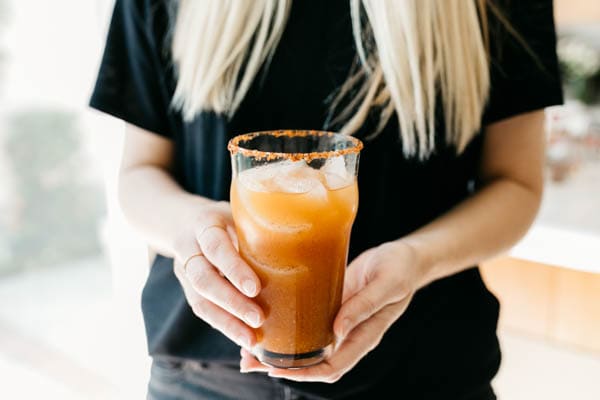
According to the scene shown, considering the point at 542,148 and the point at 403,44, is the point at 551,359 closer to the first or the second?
the point at 542,148

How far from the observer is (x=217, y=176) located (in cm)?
94

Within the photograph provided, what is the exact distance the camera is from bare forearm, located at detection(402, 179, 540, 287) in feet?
2.70

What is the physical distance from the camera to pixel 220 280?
2.15 ft

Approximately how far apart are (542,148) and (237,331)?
2.11ft

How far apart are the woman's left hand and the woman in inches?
→ 4.3

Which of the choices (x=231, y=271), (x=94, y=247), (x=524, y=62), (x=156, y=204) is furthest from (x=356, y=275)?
(x=94, y=247)

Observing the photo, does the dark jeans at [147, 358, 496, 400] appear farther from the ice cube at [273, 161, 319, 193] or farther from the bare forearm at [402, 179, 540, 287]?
the ice cube at [273, 161, 319, 193]

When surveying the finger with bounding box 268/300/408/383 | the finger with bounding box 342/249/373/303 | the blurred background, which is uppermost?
the finger with bounding box 342/249/373/303

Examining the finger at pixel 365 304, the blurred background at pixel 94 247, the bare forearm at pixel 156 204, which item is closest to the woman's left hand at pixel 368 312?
the finger at pixel 365 304

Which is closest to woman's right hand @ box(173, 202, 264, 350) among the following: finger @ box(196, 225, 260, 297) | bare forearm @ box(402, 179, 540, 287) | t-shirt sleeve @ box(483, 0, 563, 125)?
finger @ box(196, 225, 260, 297)

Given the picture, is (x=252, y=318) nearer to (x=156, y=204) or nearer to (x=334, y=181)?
(x=334, y=181)

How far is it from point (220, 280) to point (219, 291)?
0.01m

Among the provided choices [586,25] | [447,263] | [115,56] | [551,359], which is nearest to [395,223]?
[447,263]

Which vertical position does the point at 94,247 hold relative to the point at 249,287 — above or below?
below
